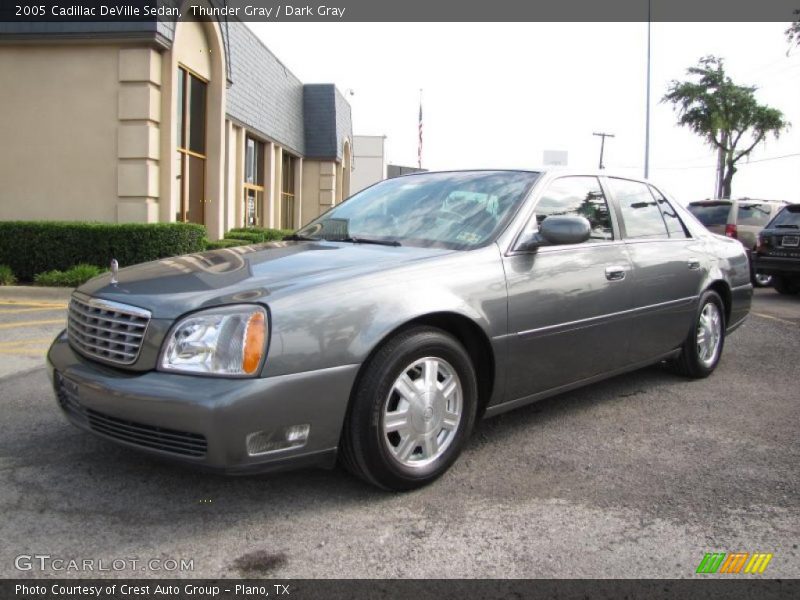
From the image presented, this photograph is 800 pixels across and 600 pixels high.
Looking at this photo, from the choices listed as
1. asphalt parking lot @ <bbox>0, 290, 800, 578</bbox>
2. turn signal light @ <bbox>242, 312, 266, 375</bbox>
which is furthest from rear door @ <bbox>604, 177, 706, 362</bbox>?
turn signal light @ <bbox>242, 312, 266, 375</bbox>

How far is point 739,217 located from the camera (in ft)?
46.5

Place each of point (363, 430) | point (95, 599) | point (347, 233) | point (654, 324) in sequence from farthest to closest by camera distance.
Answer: point (654, 324), point (347, 233), point (363, 430), point (95, 599)

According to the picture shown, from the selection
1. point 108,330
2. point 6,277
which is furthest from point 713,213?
point 108,330

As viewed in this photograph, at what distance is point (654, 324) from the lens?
4.59 metres

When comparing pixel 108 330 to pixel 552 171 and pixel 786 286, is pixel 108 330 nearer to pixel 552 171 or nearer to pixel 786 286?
pixel 552 171

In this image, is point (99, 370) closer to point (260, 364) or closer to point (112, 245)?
point (260, 364)

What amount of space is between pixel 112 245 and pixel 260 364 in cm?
893

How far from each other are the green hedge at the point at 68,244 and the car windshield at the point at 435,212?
701cm

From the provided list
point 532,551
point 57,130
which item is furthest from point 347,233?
point 57,130

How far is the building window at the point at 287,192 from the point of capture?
23844 millimetres

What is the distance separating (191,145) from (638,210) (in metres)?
11.2

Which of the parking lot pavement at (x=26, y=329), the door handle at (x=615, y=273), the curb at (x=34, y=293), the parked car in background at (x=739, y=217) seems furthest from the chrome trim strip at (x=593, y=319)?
the parked car in background at (x=739, y=217)

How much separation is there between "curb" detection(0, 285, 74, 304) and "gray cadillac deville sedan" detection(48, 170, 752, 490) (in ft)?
21.3

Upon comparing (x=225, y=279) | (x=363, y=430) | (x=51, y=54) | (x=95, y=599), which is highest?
(x=51, y=54)
